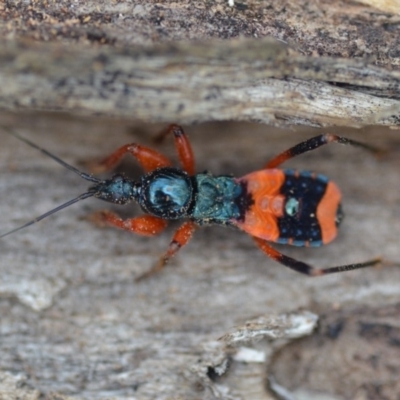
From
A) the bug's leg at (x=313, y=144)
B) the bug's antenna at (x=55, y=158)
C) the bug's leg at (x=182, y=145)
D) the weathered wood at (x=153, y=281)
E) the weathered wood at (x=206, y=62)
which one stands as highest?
the weathered wood at (x=206, y=62)

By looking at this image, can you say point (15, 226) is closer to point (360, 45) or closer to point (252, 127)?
point (252, 127)

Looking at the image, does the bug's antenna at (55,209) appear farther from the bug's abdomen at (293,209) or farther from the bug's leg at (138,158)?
the bug's abdomen at (293,209)

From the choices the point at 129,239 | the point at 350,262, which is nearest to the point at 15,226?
the point at 129,239

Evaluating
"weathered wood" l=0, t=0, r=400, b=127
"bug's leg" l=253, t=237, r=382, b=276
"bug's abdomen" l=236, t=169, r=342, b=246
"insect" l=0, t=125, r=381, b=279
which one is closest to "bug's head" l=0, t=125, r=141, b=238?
"insect" l=0, t=125, r=381, b=279

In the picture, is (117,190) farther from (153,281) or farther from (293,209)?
(293,209)

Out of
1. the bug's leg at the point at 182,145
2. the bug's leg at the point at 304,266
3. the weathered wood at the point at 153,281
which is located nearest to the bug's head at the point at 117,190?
the weathered wood at the point at 153,281

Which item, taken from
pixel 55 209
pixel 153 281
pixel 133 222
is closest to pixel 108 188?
pixel 133 222

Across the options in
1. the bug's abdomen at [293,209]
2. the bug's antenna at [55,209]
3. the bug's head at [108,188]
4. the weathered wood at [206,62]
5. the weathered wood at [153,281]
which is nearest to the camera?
the weathered wood at [206,62]
